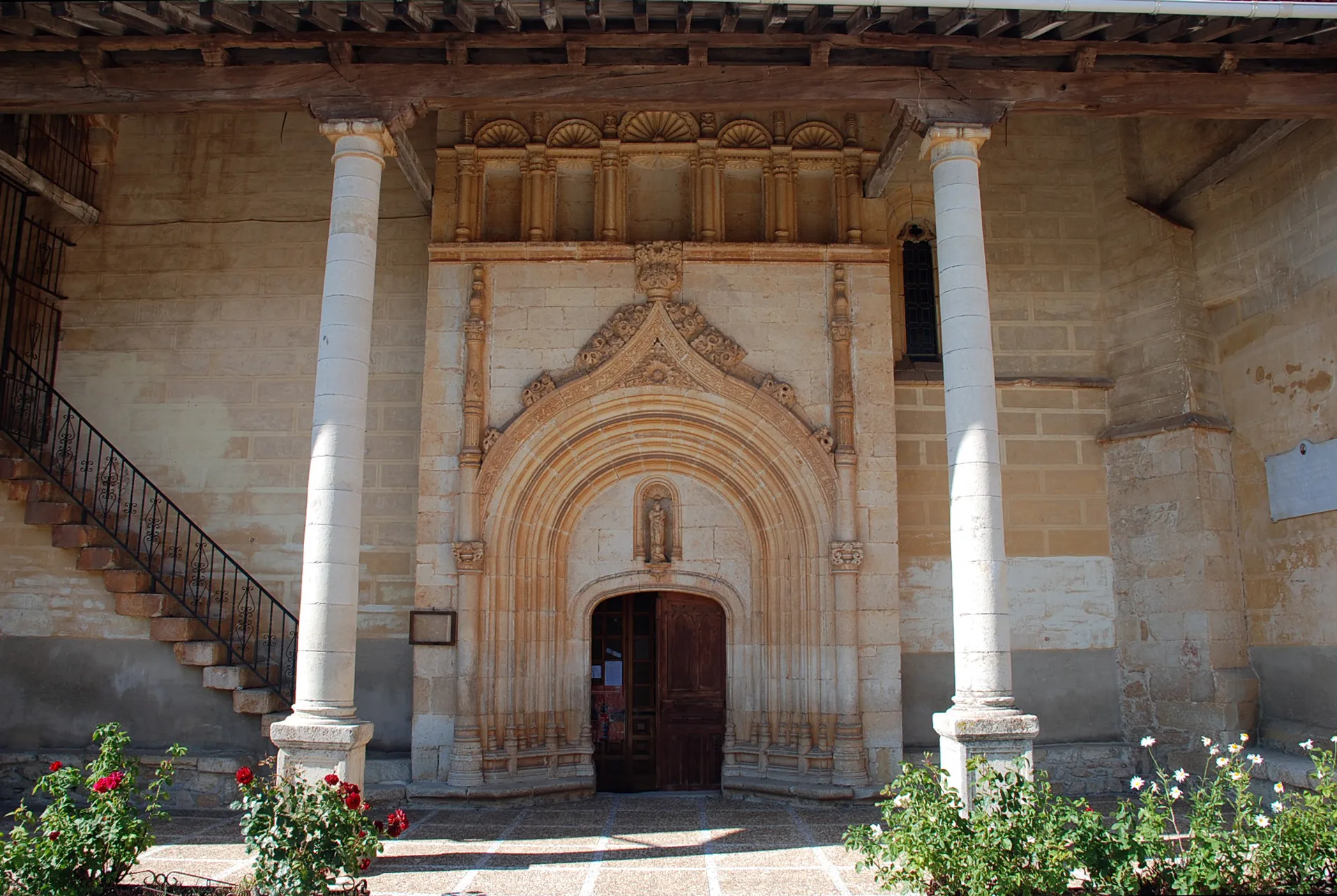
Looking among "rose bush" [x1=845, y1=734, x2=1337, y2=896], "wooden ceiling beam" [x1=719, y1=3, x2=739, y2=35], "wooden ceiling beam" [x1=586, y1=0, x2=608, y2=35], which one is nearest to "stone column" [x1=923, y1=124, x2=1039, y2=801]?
"rose bush" [x1=845, y1=734, x2=1337, y2=896]

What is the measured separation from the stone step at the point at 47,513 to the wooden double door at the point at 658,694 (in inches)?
190

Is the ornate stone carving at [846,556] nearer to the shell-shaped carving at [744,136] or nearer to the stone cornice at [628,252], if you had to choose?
the stone cornice at [628,252]

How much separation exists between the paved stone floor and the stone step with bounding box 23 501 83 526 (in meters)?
2.89

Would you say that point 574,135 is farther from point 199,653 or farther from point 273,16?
point 199,653

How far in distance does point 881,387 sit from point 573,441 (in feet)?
9.57

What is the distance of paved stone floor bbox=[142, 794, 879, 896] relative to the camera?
20.8 ft

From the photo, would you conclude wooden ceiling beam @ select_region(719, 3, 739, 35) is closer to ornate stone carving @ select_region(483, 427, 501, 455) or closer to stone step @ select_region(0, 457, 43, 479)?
ornate stone carving @ select_region(483, 427, 501, 455)

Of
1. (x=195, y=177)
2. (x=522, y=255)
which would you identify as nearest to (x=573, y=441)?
(x=522, y=255)

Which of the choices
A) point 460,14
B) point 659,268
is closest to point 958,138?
point 659,268

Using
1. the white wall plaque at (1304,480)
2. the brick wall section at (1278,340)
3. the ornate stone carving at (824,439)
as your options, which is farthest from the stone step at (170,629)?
the white wall plaque at (1304,480)

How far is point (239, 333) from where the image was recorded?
410 inches

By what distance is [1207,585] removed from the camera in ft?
30.4

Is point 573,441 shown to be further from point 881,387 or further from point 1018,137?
point 1018,137

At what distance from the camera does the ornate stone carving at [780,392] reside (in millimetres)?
9562
